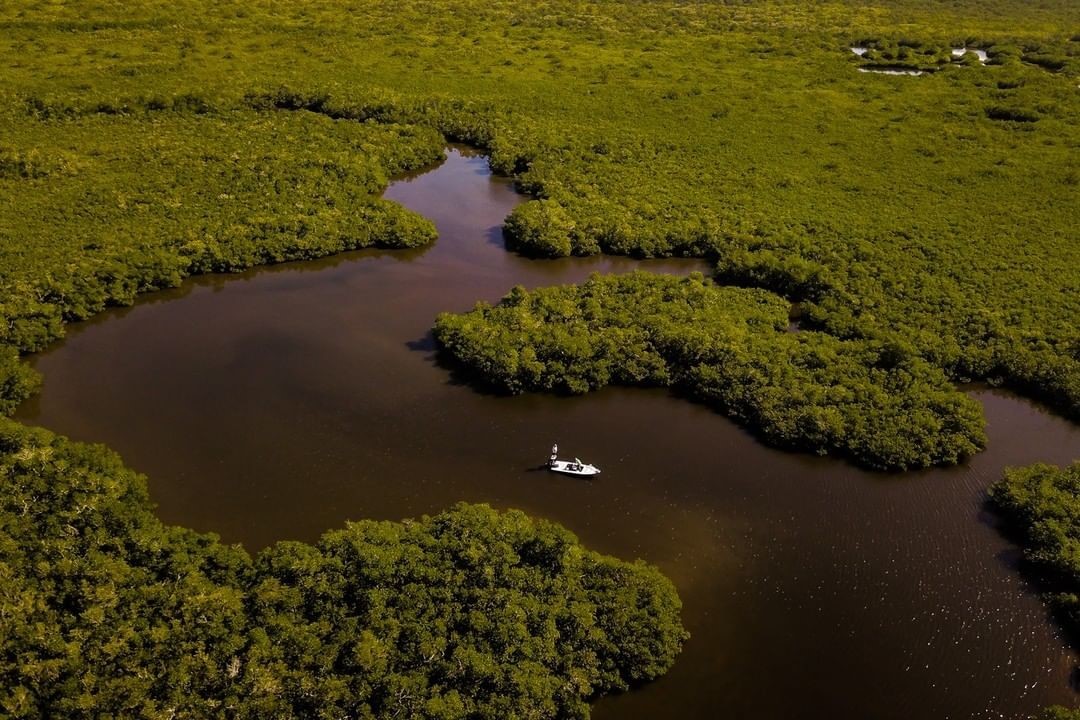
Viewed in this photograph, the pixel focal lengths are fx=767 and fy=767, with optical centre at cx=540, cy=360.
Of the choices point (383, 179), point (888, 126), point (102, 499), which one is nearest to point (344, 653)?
point (102, 499)

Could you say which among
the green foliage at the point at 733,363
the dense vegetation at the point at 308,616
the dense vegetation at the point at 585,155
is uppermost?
the dense vegetation at the point at 585,155

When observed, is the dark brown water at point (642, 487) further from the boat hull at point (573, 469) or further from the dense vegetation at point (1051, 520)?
the dense vegetation at point (1051, 520)

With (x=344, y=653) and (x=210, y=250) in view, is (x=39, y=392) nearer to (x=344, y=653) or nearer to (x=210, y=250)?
(x=210, y=250)

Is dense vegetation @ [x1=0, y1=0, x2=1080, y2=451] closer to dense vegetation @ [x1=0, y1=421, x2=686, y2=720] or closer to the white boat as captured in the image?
dense vegetation @ [x1=0, y1=421, x2=686, y2=720]

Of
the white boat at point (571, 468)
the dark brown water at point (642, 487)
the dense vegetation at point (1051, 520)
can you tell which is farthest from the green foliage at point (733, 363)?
the white boat at point (571, 468)

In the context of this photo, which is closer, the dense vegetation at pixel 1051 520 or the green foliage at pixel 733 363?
the dense vegetation at pixel 1051 520

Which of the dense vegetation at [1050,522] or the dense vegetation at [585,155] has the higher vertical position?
the dense vegetation at [585,155]

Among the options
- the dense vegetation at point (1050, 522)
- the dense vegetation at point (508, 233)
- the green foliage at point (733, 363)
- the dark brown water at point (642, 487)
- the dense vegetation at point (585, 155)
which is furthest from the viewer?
the dense vegetation at point (585, 155)
